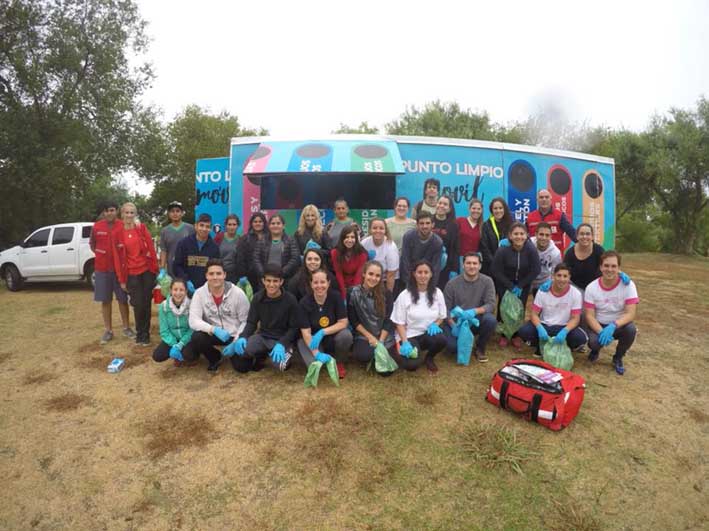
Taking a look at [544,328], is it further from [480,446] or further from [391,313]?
[480,446]

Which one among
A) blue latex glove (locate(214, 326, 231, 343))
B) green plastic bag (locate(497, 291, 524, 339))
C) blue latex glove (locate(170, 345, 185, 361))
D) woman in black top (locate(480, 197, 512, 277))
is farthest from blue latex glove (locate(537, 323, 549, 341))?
blue latex glove (locate(170, 345, 185, 361))

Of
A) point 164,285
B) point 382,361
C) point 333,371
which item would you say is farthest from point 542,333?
point 164,285

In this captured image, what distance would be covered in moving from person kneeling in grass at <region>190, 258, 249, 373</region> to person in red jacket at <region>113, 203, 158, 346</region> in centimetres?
115

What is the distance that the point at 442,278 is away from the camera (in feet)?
16.9

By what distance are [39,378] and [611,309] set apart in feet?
18.9

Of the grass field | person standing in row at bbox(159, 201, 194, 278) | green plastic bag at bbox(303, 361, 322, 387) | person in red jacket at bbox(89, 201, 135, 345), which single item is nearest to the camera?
the grass field

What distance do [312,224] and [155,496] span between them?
3059mm

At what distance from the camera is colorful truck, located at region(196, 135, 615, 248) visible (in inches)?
217

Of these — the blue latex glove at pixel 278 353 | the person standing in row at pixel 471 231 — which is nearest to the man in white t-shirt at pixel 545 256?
the person standing in row at pixel 471 231

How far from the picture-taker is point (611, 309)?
165 inches

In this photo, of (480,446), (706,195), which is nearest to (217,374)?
(480,446)

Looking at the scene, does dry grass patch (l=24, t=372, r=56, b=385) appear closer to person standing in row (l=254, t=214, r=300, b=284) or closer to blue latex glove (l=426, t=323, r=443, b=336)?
person standing in row (l=254, t=214, r=300, b=284)

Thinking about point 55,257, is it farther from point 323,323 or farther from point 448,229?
point 448,229

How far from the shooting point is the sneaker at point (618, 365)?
411 centimetres
